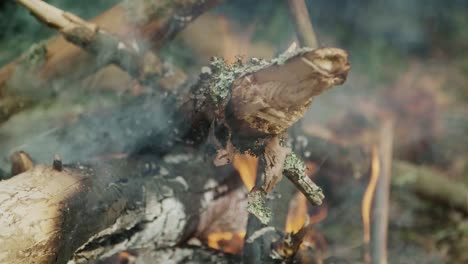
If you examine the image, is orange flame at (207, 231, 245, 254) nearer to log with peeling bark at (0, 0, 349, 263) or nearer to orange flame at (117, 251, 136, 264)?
log with peeling bark at (0, 0, 349, 263)

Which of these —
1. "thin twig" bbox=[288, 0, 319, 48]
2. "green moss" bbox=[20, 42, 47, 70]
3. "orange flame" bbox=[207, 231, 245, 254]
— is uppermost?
"thin twig" bbox=[288, 0, 319, 48]

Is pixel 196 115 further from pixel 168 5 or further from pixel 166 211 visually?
pixel 168 5

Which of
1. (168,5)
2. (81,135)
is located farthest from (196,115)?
(168,5)

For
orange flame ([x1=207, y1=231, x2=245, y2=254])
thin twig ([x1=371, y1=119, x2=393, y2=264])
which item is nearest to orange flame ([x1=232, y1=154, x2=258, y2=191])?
orange flame ([x1=207, y1=231, x2=245, y2=254])

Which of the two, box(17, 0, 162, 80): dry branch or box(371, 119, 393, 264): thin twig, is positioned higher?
box(17, 0, 162, 80): dry branch

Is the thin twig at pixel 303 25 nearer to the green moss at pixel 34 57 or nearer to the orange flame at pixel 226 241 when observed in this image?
the orange flame at pixel 226 241

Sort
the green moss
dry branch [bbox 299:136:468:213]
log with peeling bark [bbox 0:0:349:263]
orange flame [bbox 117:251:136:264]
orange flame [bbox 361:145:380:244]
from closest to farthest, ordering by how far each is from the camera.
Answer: log with peeling bark [bbox 0:0:349:263], orange flame [bbox 117:251:136:264], orange flame [bbox 361:145:380:244], the green moss, dry branch [bbox 299:136:468:213]

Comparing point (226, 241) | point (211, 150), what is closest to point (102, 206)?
point (211, 150)

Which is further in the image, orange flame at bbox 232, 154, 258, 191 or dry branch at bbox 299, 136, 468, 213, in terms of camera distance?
dry branch at bbox 299, 136, 468, 213

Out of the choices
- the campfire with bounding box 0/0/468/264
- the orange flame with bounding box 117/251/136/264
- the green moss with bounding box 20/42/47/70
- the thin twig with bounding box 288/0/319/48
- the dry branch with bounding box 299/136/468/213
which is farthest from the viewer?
the dry branch with bounding box 299/136/468/213
